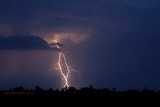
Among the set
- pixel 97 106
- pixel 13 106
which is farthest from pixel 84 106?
pixel 13 106

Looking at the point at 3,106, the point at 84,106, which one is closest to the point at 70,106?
the point at 84,106

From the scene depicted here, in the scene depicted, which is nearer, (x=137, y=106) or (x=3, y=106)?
(x=3, y=106)

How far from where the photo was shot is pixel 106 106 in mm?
42875

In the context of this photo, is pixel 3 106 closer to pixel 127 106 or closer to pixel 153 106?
pixel 127 106

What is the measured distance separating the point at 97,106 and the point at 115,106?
97.7 inches

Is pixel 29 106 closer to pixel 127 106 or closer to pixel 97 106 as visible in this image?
pixel 97 106

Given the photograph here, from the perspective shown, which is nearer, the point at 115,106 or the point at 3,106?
the point at 3,106

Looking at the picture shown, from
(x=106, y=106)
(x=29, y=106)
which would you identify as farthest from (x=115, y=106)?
(x=29, y=106)

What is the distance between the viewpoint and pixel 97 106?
4234cm

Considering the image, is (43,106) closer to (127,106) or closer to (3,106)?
(3,106)

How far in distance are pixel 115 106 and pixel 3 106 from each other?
44.0 ft

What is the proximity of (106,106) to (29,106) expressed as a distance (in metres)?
9.22

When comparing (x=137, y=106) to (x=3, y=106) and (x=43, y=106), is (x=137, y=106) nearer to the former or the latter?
(x=43, y=106)

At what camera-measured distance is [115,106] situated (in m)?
43.4
